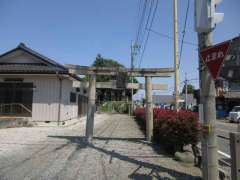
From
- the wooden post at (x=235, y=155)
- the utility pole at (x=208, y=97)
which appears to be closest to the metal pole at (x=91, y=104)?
the utility pole at (x=208, y=97)

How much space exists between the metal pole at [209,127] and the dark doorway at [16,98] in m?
15.0

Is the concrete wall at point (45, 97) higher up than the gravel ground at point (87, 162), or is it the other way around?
the concrete wall at point (45, 97)

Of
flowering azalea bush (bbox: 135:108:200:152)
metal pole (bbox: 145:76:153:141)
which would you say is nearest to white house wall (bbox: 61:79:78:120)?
metal pole (bbox: 145:76:153:141)

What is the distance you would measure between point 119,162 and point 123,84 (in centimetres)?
500

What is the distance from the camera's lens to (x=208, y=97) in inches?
215

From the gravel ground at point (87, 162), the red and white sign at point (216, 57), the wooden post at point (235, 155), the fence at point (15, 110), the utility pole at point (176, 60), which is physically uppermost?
the utility pole at point (176, 60)

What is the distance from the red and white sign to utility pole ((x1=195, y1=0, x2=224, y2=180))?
1.84 feet

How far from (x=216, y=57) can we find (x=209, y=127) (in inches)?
55.9

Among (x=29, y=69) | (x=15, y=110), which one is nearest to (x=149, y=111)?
(x=29, y=69)

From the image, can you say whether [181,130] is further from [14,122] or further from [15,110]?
[15,110]

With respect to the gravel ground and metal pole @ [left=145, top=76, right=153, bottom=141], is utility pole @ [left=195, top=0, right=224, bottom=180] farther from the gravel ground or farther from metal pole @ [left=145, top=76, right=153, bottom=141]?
metal pole @ [left=145, top=76, right=153, bottom=141]

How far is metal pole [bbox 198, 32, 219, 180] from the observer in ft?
17.7

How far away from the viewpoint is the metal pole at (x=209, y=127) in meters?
5.39

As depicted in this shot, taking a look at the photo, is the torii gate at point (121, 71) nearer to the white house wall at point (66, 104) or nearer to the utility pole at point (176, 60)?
the utility pole at point (176, 60)
